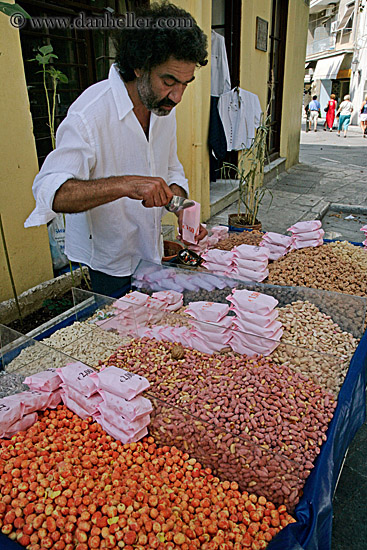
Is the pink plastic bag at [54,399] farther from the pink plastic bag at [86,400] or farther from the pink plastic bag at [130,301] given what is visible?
the pink plastic bag at [130,301]

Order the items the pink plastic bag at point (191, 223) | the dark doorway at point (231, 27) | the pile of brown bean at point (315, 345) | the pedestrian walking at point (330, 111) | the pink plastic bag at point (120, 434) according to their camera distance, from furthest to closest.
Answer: the pedestrian walking at point (330, 111)
the dark doorway at point (231, 27)
the pink plastic bag at point (191, 223)
the pile of brown bean at point (315, 345)
the pink plastic bag at point (120, 434)

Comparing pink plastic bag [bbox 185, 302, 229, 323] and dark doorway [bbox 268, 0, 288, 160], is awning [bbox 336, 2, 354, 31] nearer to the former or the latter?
dark doorway [bbox 268, 0, 288, 160]

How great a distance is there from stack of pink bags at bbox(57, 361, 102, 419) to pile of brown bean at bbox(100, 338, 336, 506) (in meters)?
0.19

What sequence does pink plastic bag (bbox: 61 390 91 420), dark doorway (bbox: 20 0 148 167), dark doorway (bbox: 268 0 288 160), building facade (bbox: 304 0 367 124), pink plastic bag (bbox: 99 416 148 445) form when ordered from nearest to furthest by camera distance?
pink plastic bag (bbox: 99 416 148 445), pink plastic bag (bbox: 61 390 91 420), dark doorway (bbox: 20 0 148 167), dark doorway (bbox: 268 0 288 160), building facade (bbox: 304 0 367 124)

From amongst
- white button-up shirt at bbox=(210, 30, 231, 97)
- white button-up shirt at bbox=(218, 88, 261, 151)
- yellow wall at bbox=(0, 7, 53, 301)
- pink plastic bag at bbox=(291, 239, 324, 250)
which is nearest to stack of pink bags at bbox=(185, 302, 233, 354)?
pink plastic bag at bbox=(291, 239, 324, 250)

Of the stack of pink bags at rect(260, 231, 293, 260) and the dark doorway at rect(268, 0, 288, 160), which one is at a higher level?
the dark doorway at rect(268, 0, 288, 160)

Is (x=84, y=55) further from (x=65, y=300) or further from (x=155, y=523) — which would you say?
(x=155, y=523)

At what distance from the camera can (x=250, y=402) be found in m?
1.31

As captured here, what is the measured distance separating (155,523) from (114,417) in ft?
1.12

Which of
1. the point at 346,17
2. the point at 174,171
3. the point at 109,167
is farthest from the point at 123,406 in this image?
the point at 346,17

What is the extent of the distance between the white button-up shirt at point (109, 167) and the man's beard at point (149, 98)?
7cm

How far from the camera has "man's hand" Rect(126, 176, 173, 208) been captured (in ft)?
5.19

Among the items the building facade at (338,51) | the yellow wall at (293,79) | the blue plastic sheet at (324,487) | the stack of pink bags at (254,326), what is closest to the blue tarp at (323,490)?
the blue plastic sheet at (324,487)

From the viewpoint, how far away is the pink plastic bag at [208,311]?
172 centimetres
